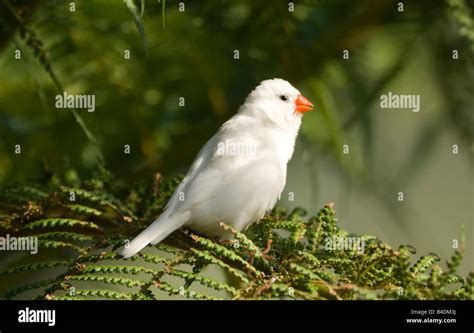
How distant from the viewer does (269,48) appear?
2.78 meters

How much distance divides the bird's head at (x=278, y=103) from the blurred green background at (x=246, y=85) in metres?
0.06

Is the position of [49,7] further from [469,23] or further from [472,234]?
[472,234]

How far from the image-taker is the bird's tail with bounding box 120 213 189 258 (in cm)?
175

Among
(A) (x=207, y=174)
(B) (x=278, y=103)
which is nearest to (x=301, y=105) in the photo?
(B) (x=278, y=103)

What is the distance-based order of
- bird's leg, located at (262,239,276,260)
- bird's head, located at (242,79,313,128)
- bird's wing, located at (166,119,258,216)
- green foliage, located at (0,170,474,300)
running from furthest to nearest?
bird's head, located at (242,79,313,128) → bird's wing, located at (166,119,258,216) → bird's leg, located at (262,239,276,260) → green foliage, located at (0,170,474,300)

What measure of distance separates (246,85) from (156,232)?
4.08 feet

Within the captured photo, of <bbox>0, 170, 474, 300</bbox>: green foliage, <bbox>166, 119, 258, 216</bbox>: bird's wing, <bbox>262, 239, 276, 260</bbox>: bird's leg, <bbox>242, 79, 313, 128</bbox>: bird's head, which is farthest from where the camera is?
<bbox>242, 79, 313, 128</bbox>: bird's head

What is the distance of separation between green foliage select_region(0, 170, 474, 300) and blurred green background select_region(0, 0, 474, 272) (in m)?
0.47

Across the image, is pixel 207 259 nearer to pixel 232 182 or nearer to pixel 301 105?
pixel 232 182

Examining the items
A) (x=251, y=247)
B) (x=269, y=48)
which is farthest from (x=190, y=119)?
(x=251, y=247)

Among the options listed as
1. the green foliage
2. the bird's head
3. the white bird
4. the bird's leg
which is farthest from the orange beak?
the bird's leg

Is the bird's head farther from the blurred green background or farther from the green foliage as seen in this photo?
the green foliage

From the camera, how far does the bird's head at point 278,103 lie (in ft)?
8.23

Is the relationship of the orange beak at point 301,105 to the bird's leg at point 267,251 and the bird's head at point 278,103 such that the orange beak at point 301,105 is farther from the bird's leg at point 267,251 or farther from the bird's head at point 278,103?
the bird's leg at point 267,251
